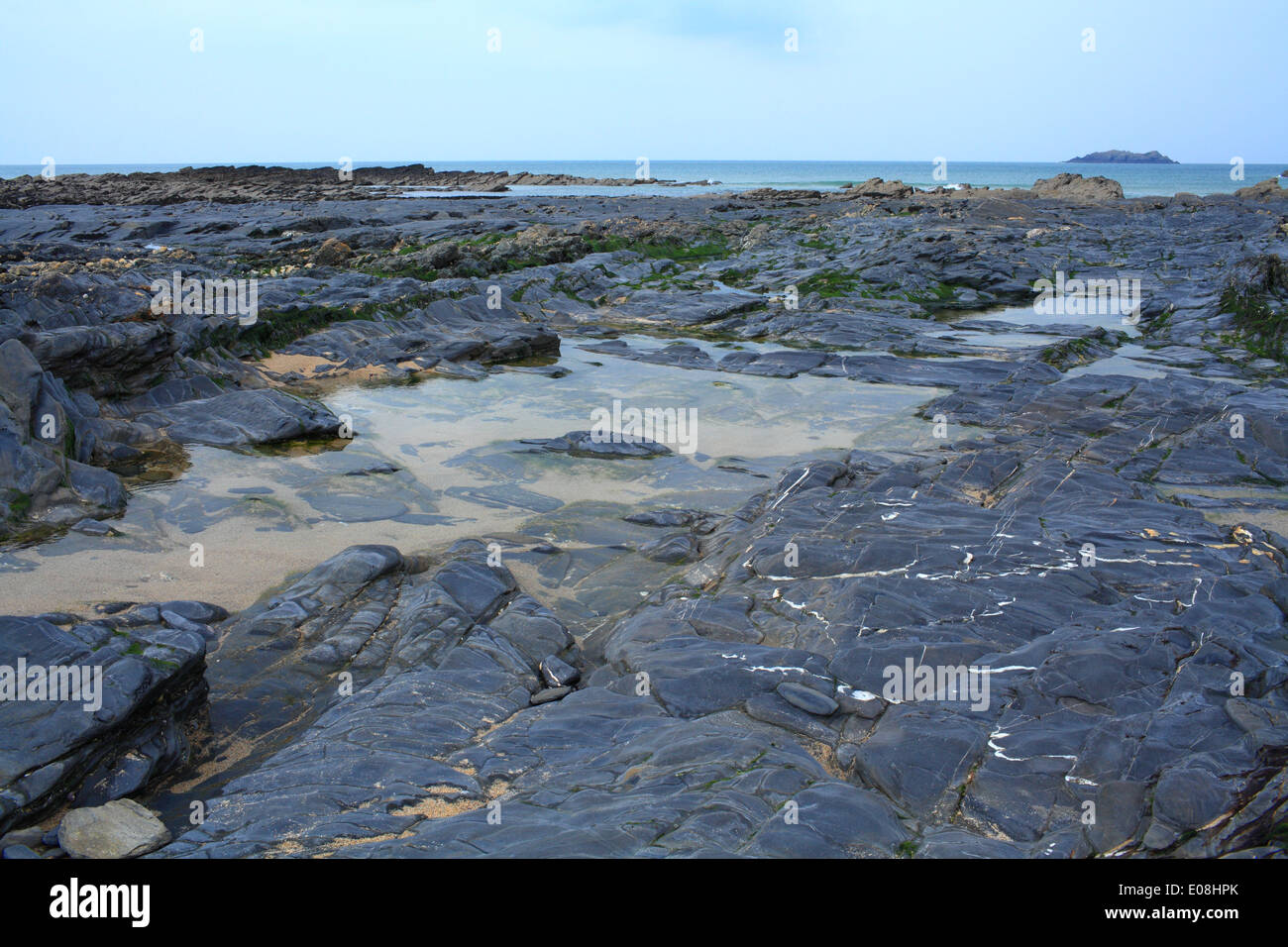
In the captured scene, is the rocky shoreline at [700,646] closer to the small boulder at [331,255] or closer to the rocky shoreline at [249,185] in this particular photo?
the small boulder at [331,255]

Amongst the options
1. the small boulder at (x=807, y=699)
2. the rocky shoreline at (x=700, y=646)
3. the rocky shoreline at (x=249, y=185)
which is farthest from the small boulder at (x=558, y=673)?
the rocky shoreline at (x=249, y=185)

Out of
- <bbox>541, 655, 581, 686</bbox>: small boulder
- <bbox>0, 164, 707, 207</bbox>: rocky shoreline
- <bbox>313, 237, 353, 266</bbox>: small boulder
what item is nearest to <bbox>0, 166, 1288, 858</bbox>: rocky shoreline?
<bbox>541, 655, 581, 686</bbox>: small boulder

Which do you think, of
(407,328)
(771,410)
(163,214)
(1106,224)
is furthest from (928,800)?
(163,214)

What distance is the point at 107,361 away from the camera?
1280 centimetres

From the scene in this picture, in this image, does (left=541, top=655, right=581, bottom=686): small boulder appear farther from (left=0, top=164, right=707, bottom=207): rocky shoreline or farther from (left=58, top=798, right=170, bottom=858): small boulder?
(left=0, top=164, right=707, bottom=207): rocky shoreline

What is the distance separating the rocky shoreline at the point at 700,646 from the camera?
4.35 m

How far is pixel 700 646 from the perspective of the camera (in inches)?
253

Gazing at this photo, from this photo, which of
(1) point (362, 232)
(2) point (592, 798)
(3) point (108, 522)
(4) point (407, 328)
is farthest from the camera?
(1) point (362, 232)

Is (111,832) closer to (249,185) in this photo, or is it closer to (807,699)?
(807,699)

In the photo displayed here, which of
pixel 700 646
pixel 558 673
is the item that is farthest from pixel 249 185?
pixel 700 646

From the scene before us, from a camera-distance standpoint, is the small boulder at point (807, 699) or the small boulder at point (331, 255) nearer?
the small boulder at point (807, 699)

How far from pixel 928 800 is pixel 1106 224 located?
1980 inches
